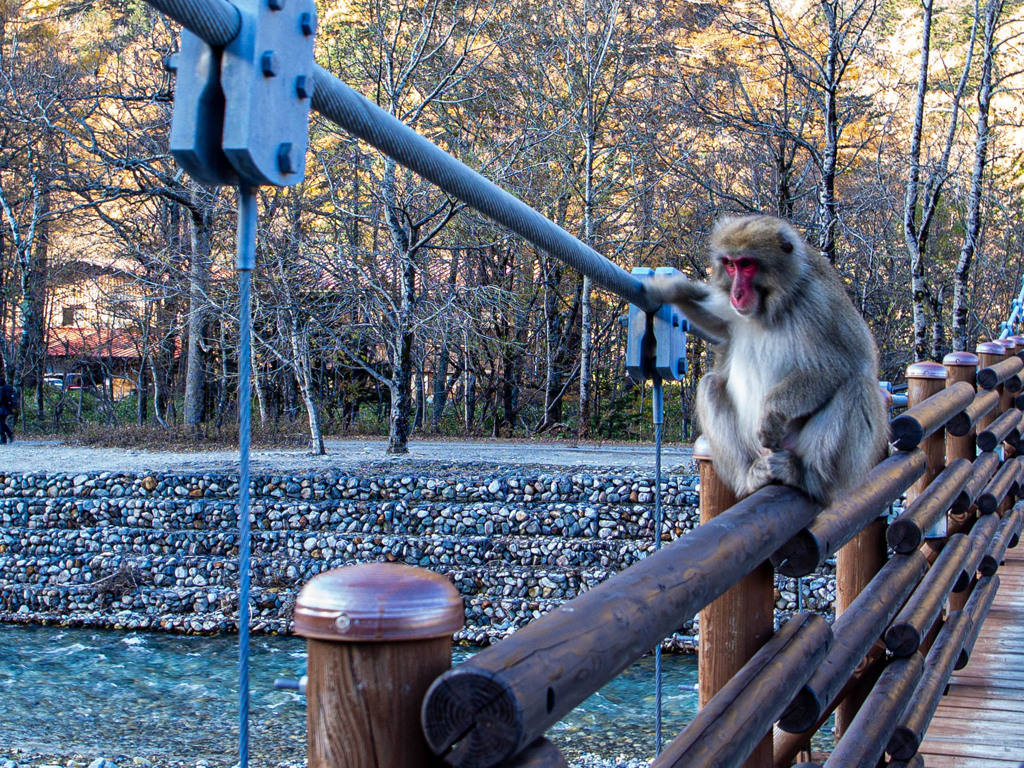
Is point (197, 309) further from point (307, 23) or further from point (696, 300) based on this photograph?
point (307, 23)

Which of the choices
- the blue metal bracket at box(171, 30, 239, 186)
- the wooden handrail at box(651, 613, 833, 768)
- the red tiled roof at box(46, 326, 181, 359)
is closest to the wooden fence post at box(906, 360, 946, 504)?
the wooden handrail at box(651, 613, 833, 768)

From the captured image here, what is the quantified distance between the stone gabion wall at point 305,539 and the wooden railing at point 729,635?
7.68 m

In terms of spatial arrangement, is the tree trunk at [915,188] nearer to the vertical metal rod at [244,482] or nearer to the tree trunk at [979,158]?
the tree trunk at [979,158]

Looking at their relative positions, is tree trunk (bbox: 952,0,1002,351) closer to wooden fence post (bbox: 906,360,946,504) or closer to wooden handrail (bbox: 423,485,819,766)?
wooden fence post (bbox: 906,360,946,504)

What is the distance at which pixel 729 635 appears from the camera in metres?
2.08

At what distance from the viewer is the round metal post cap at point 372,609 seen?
34.5 inches

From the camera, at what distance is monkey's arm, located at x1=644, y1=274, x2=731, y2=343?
8.36 feet

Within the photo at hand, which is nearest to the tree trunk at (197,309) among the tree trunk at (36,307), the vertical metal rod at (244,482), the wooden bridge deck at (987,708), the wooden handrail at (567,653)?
the tree trunk at (36,307)

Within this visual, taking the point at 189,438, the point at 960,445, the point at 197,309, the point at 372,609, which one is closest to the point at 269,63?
the point at 372,609

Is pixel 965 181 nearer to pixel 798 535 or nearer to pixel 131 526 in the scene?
pixel 131 526

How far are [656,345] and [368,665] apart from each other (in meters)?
1.75

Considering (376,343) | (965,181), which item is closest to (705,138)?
(965,181)

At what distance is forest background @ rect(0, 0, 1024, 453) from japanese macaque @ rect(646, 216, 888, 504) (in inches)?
439

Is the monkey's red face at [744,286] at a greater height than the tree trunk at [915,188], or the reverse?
the tree trunk at [915,188]
